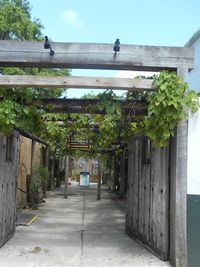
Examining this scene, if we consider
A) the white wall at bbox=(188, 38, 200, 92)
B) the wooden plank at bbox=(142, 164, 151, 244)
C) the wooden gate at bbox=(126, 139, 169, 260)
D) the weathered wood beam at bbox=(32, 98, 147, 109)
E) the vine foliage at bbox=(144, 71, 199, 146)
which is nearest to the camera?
the vine foliage at bbox=(144, 71, 199, 146)

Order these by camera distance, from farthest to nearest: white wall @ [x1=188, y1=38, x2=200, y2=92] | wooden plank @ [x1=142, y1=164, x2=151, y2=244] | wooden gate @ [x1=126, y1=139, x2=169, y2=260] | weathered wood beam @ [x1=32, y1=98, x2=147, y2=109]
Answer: white wall @ [x1=188, y1=38, x2=200, y2=92] < wooden plank @ [x1=142, y1=164, x2=151, y2=244] < weathered wood beam @ [x1=32, y1=98, x2=147, y2=109] < wooden gate @ [x1=126, y1=139, x2=169, y2=260]

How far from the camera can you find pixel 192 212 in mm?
6367

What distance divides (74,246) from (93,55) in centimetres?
350

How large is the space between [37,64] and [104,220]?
5.69 meters

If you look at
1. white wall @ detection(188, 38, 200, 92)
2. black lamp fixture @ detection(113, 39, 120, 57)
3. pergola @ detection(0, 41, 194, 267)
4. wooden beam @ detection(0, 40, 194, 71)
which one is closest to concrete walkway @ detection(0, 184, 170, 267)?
pergola @ detection(0, 41, 194, 267)

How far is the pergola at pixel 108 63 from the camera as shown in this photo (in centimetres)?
639

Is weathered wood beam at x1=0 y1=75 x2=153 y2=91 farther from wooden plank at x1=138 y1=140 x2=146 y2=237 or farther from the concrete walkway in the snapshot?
the concrete walkway

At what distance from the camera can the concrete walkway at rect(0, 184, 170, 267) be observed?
654 centimetres

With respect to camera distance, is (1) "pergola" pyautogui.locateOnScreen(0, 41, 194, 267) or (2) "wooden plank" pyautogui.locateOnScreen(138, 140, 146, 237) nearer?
(1) "pergola" pyautogui.locateOnScreen(0, 41, 194, 267)

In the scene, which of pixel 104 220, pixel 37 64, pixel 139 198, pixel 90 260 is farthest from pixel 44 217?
pixel 37 64

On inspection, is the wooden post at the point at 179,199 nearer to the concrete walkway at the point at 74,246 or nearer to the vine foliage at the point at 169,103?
the vine foliage at the point at 169,103

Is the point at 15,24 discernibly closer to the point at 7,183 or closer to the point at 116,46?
the point at 7,183

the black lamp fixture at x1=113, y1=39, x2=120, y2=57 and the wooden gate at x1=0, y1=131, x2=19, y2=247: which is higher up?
the black lamp fixture at x1=113, y1=39, x2=120, y2=57

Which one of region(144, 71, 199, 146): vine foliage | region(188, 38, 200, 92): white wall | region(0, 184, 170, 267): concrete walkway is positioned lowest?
region(0, 184, 170, 267): concrete walkway
